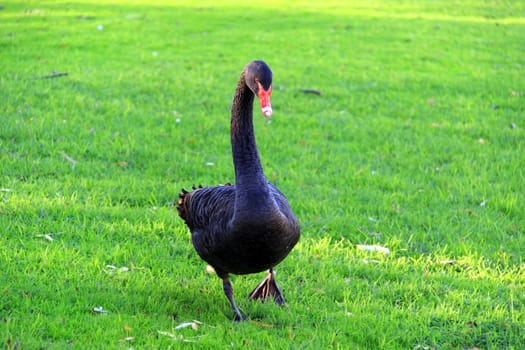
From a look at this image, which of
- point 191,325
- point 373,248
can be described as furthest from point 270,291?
point 373,248

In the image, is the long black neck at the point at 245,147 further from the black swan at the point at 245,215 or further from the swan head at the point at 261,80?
the swan head at the point at 261,80

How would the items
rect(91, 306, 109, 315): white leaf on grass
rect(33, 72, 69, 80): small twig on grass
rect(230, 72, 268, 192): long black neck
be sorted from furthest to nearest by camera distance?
rect(33, 72, 69, 80): small twig on grass, rect(91, 306, 109, 315): white leaf on grass, rect(230, 72, 268, 192): long black neck

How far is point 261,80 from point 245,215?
0.74 meters

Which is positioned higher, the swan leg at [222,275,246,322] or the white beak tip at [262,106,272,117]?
the white beak tip at [262,106,272,117]

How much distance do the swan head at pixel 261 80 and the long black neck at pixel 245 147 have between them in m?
0.19

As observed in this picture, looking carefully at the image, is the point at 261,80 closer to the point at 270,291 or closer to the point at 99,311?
the point at 270,291

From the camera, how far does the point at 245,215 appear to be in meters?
3.66

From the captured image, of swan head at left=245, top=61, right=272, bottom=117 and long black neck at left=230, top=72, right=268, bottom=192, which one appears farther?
long black neck at left=230, top=72, right=268, bottom=192

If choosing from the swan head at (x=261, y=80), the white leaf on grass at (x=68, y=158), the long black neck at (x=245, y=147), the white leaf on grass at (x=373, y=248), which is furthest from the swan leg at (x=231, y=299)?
the white leaf on grass at (x=68, y=158)

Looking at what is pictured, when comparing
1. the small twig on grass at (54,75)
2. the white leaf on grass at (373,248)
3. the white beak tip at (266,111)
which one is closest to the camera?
the white beak tip at (266,111)

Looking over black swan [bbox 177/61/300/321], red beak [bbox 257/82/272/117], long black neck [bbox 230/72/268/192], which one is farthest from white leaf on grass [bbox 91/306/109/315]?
red beak [bbox 257/82/272/117]

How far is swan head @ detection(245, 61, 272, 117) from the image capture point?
11.6 feet

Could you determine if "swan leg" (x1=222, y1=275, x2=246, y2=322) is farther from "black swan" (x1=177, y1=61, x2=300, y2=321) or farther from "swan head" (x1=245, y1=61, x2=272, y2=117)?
"swan head" (x1=245, y1=61, x2=272, y2=117)

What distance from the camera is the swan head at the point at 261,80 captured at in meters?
3.53
